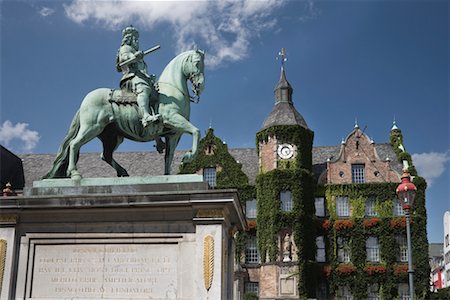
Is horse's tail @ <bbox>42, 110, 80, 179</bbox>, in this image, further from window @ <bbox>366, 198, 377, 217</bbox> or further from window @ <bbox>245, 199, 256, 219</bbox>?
window @ <bbox>366, 198, 377, 217</bbox>

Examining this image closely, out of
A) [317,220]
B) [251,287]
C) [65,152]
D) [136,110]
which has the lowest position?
[251,287]

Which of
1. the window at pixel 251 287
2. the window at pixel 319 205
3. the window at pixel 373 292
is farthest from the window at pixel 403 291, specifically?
the window at pixel 251 287

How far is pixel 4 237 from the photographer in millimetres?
13078

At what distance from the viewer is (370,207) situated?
51812 millimetres

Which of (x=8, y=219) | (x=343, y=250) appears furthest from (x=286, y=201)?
(x=8, y=219)

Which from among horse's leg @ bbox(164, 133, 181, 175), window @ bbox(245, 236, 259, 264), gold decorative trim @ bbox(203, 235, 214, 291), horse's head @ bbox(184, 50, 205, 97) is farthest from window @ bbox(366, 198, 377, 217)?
gold decorative trim @ bbox(203, 235, 214, 291)

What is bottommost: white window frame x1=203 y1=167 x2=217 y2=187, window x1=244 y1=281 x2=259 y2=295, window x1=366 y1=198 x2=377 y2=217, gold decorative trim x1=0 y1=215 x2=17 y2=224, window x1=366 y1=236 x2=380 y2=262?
gold decorative trim x1=0 y1=215 x2=17 y2=224

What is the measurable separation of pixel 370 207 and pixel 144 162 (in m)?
21.5

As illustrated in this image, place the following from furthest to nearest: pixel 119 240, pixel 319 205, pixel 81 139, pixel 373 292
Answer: pixel 319 205, pixel 373 292, pixel 81 139, pixel 119 240

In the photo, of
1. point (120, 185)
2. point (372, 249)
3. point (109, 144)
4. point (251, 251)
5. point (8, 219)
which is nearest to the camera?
point (120, 185)

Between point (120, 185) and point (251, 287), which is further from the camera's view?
point (251, 287)

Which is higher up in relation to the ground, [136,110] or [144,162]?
[144,162]

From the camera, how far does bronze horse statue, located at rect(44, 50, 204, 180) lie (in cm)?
1381

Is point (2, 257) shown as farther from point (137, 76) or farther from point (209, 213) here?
point (137, 76)
